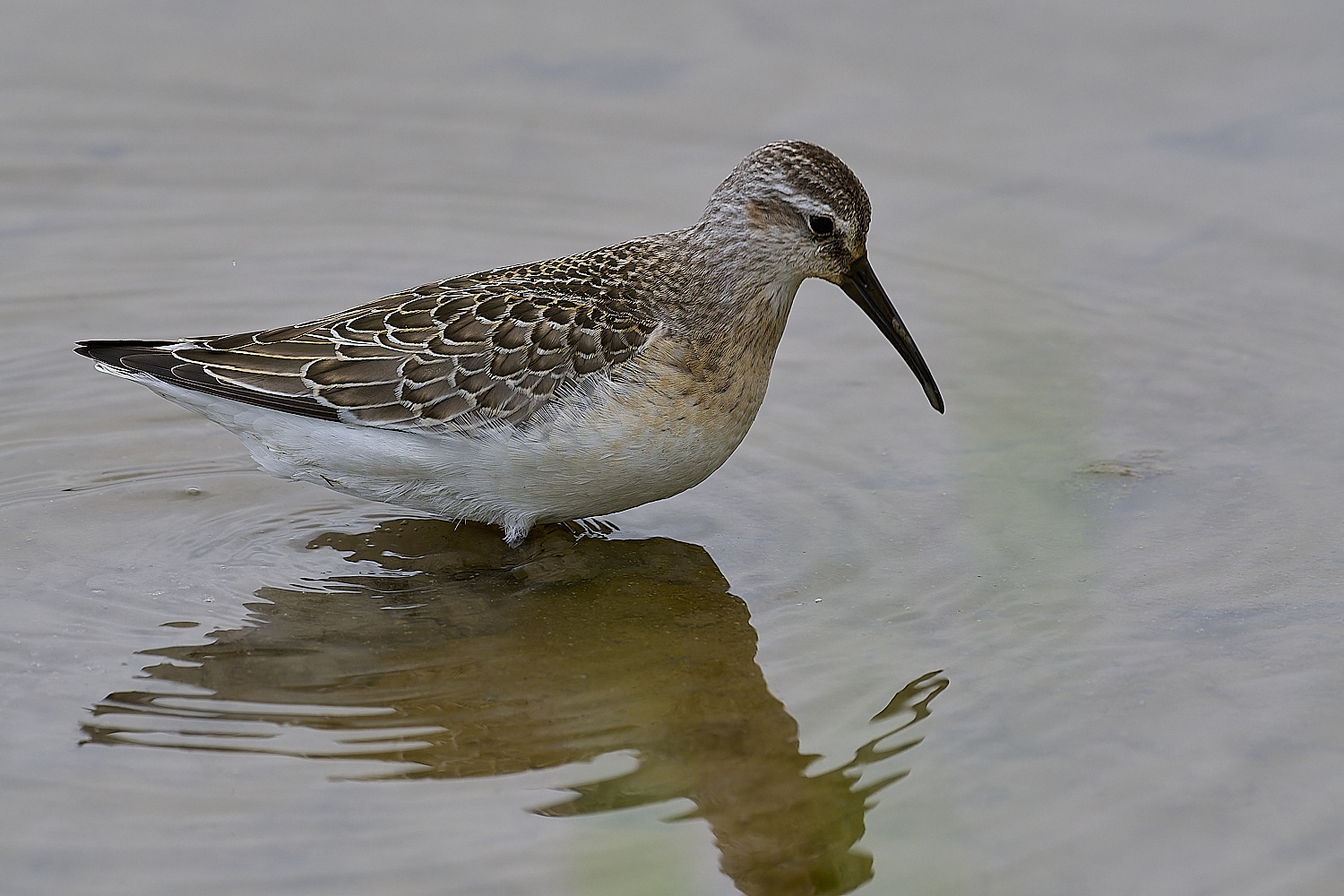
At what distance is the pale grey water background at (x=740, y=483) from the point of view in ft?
19.2

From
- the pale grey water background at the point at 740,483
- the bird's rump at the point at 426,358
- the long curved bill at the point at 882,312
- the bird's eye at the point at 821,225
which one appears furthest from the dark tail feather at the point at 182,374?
the long curved bill at the point at 882,312

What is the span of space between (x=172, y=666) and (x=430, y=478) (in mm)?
1554

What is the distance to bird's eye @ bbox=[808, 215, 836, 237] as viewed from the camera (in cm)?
781

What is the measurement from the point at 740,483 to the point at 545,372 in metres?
1.52

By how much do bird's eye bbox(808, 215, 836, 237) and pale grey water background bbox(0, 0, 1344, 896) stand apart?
4.62 ft

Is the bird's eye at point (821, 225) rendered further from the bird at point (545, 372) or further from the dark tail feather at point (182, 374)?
the dark tail feather at point (182, 374)

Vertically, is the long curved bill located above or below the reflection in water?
above

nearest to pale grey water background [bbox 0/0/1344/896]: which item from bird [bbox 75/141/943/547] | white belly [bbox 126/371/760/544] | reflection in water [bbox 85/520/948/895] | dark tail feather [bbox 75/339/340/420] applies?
reflection in water [bbox 85/520/948/895]

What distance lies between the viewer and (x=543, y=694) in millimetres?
6766

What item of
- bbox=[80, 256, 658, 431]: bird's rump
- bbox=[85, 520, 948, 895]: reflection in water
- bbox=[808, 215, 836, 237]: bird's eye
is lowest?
bbox=[85, 520, 948, 895]: reflection in water

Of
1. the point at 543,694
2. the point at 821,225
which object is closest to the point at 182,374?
the point at 543,694

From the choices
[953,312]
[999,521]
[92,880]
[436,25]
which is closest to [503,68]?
[436,25]

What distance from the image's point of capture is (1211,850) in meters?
5.71

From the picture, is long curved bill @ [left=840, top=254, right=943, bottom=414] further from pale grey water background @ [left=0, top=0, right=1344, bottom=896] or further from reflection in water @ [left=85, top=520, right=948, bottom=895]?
reflection in water @ [left=85, top=520, right=948, bottom=895]
